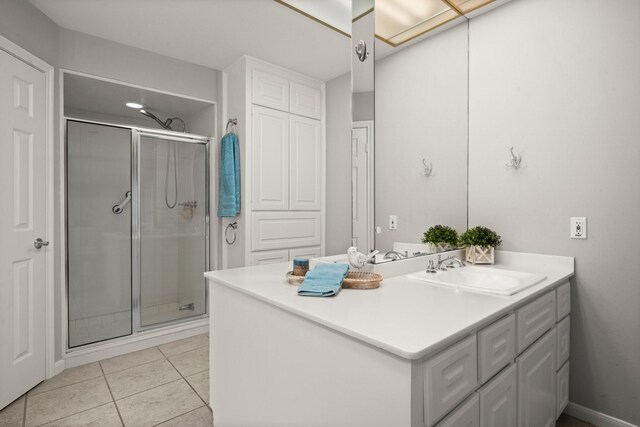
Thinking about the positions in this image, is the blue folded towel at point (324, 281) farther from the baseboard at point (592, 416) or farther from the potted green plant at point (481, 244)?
the baseboard at point (592, 416)

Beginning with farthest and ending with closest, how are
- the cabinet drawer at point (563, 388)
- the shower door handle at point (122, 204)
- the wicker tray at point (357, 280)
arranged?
the shower door handle at point (122, 204)
the cabinet drawer at point (563, 388)
the wicker tray at point (357, 280)

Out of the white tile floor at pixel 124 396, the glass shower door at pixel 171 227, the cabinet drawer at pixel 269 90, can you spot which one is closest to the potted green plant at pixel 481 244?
the white tile floor at pixel 124 396

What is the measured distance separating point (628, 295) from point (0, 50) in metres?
3.55

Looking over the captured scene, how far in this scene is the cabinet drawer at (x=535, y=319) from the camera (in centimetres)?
126

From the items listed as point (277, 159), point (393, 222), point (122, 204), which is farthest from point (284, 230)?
point (393, 222)

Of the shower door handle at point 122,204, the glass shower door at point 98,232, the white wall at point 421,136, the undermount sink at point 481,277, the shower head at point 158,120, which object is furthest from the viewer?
the shower head at point 158,120

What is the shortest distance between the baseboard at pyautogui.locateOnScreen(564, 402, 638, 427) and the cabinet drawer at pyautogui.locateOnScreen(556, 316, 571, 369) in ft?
1.07

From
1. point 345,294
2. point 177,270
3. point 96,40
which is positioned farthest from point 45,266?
point 345,294

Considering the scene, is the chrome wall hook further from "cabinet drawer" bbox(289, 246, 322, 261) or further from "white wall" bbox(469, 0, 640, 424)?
"cabinet drawer" bbox(289, 246, 322, 261)

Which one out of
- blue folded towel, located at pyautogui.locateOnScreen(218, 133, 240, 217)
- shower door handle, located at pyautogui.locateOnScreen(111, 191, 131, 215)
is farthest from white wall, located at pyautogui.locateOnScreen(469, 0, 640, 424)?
shower door handle, located at pyautogui.locateOnScreen(111, 191, 131, 215)

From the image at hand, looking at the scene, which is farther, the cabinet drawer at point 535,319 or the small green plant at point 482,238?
the small green plant at point 482,238

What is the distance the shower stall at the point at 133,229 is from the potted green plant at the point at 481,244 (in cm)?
232

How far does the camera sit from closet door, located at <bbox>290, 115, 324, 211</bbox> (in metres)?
3.16

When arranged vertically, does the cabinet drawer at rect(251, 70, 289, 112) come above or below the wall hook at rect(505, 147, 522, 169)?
above
